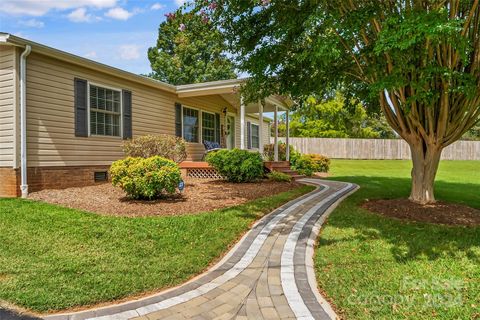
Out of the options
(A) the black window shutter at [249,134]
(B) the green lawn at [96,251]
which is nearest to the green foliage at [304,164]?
(A) the black window shutter at [249,134]

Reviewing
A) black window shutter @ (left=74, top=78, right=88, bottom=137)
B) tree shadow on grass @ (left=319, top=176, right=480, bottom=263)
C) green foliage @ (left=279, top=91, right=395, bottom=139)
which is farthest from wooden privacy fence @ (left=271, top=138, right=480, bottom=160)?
tree shadow on grass @ (left=319, top=176, right=480, bottom=263)

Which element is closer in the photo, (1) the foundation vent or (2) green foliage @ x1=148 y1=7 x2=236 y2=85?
(1) the foundation vent

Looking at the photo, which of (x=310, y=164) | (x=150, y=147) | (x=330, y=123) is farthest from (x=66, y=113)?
(x=330, y=123)

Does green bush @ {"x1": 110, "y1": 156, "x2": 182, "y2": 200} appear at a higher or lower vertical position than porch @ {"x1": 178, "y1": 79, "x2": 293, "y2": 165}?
lower

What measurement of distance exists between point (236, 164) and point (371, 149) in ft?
64.2

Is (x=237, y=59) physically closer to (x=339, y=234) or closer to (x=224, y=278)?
(x=339, y=234)

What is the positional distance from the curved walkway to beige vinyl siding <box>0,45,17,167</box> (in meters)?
5.71

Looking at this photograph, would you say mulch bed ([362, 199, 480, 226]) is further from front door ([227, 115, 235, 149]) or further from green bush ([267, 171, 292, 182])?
front door ([227, 115, 235, 149])

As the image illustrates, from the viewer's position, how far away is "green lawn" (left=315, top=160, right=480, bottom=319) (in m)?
2.84

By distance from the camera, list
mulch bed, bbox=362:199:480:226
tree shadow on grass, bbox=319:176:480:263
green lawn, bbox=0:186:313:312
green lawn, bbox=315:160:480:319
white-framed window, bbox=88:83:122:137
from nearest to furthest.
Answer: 1. green lawn, bbox=315:160:480:319
2. green lawn, bbox=0:186:313:312
3. tree shadow on grass, bbox=319:176:480:263
4. mulch bed, bbox=362:199:480:226
5. white-framed window, bbox=88:83:122:137

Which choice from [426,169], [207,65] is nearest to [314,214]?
[426,169]

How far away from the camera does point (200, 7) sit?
6188 millimetres

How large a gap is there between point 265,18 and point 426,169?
445cm

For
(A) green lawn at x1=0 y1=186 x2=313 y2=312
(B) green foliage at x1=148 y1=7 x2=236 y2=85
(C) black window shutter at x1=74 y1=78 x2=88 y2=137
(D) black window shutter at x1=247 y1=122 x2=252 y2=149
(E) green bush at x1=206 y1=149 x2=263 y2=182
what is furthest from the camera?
(B) green foliage at x1=148 y1=7 x2=236 y2=85
